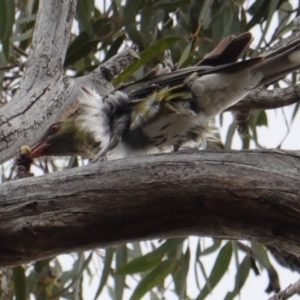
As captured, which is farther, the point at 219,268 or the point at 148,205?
the point at 219,268

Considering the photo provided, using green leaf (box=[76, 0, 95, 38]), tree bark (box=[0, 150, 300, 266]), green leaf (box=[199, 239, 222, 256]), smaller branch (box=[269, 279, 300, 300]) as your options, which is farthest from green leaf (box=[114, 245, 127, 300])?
tree bark (box=[0, 150, 300, 266])

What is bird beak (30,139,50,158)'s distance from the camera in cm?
244

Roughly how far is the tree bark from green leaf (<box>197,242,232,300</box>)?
1.05 meters

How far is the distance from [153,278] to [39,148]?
580 mm

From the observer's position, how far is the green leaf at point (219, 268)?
2.70 metres

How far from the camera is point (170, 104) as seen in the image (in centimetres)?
239

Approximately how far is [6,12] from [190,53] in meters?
0.65

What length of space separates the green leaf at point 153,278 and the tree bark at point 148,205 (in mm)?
1018

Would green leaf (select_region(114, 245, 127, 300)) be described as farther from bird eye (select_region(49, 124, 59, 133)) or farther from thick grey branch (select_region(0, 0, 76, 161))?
thick grey branch (select_region(0, 0, 76, 161))

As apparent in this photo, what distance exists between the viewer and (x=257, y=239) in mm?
1671

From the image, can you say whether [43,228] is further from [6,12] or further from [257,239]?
[6,12]

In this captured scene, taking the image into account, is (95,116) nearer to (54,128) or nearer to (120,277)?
(54,128)

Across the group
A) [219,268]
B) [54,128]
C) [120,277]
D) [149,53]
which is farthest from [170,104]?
[120,277]

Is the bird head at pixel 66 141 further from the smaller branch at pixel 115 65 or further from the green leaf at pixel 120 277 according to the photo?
the green leaf at pixel 120 277
